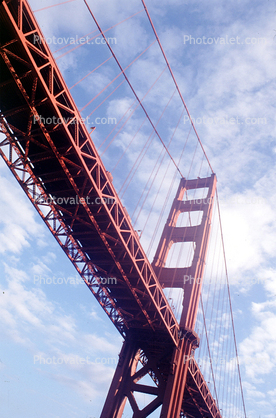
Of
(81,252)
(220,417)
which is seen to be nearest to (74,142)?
(81,252)

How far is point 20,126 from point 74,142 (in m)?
2.63

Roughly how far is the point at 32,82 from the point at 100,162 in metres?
3.98

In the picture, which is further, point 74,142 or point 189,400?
point 189,400

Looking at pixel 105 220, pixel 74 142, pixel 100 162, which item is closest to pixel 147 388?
pixel 105 220

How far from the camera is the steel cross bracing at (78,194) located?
10266mm

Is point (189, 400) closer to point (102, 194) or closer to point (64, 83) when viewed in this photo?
point (102, 194)

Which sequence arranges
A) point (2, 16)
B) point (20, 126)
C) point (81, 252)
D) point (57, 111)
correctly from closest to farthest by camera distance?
point (2, 16) < point (57, 111) < point (20, 126) < point (81, 252)

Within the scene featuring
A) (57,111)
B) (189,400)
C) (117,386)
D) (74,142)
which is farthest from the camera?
(189,400)

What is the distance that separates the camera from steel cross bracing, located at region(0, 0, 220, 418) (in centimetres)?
1027

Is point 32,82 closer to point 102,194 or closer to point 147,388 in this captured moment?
point 102,194

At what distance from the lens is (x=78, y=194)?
13.6 m

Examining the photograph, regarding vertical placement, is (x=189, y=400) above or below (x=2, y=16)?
below

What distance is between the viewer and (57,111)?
35.4 ft

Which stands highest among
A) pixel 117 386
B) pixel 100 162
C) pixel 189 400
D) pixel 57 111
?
pixel 100 162
